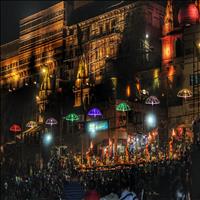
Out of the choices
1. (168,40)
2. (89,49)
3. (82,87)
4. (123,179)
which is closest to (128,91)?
(168,40)

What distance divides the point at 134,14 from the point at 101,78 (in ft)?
34.3

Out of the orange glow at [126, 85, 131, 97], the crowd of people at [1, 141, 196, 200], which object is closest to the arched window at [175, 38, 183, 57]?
the orange glow at [126, 85, 131, 97]

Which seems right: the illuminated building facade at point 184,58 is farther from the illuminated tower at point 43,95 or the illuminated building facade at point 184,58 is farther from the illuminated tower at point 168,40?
the illuminated tower at point 43,95

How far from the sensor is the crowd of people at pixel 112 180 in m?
20.7

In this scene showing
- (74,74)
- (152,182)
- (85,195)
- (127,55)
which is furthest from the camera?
(74,74)

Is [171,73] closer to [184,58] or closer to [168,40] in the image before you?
[184,58]

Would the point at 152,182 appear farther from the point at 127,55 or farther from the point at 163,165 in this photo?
the point at 127,55

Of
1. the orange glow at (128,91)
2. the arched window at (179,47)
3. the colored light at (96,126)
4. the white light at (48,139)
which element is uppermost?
the arched window at (179,47)

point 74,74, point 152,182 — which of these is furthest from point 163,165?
point 74,74

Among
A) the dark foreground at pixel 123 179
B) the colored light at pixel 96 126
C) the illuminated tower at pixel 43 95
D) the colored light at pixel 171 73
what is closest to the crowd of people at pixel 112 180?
the dark foreground at pixel 123 179

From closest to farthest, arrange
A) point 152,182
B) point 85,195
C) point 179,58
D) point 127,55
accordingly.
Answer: point 85,195 < point 152,182 < point 179,58 < point 127,55

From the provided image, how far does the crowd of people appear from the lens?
20656 millimetres

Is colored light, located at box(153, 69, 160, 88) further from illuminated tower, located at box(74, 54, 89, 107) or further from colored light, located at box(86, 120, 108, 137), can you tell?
illuminated tower, located at box(74, 54, 89, 107)

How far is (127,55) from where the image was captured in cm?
6147
